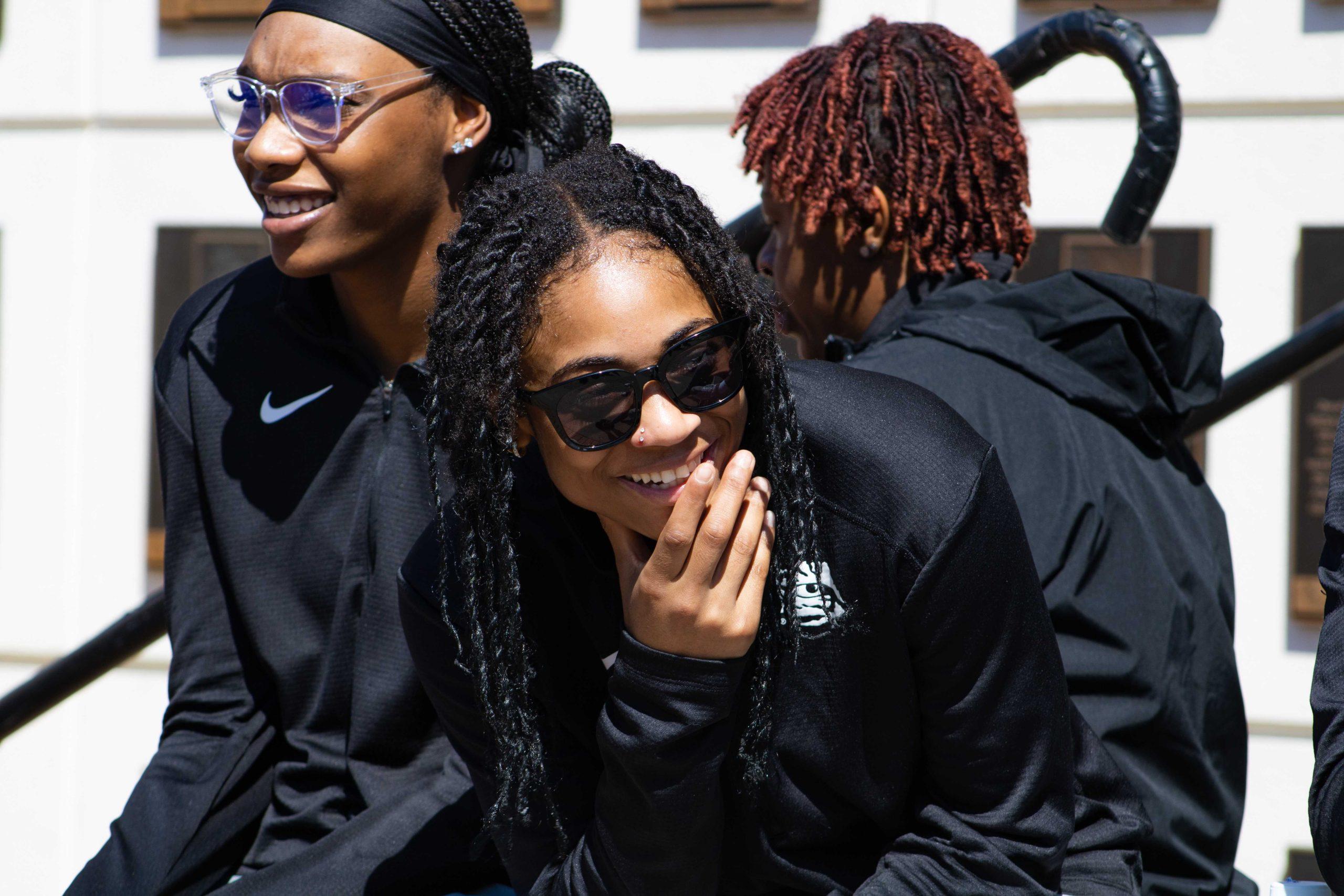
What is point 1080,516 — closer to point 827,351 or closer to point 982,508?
point 982,508

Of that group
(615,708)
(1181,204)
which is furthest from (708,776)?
(1181,204)

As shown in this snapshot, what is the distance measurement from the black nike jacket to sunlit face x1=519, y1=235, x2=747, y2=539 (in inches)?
25.4

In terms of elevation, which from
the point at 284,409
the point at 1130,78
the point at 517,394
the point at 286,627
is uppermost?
the point at 1130,78

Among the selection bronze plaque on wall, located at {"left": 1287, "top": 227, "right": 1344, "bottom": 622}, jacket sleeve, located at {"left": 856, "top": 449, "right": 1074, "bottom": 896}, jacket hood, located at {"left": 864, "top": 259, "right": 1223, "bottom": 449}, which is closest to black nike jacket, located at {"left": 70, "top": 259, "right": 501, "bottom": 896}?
jacket sleeve, located at {"left": 856, "top": 449, "right": 1074, "bottom": 896}

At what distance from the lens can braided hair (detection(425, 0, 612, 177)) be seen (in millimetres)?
2330

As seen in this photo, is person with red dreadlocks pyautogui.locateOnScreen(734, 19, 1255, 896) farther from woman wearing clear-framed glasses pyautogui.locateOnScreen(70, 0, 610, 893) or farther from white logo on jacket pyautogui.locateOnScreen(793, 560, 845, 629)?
woman wearing clear-framed glasses pyautogui.locateOnScreen(70, 0, 610, 893)

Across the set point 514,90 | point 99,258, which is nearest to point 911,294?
point 514,90

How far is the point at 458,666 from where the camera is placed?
175cm

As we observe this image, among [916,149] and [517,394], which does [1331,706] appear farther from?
[916,149]

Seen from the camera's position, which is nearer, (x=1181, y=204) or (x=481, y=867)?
(x=481, y=867)

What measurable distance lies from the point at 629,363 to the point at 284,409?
39.5 inches

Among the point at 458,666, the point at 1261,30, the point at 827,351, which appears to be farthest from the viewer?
the point at 1261,30

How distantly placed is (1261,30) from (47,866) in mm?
5270

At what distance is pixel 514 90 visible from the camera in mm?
2432
